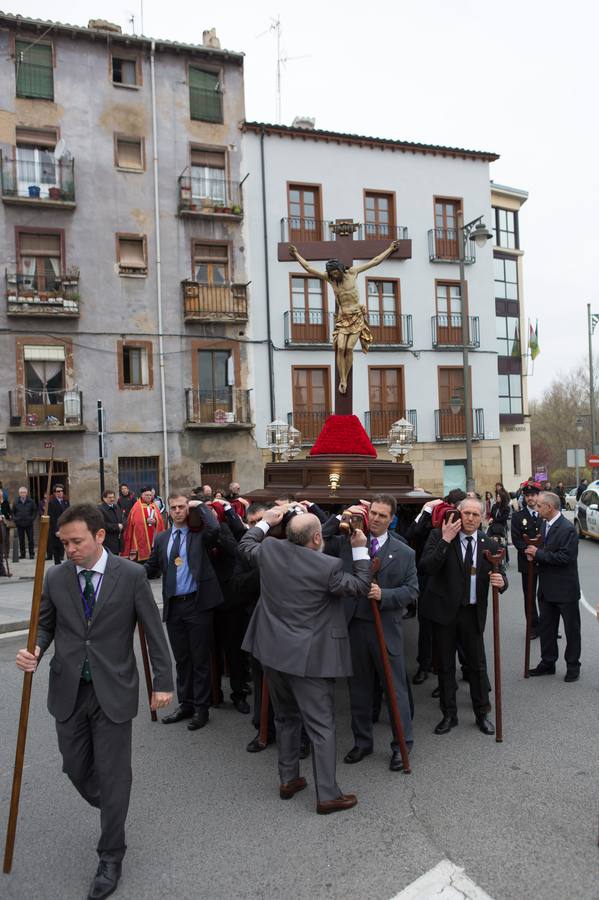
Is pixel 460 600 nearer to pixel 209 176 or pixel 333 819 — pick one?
pixel 333 819

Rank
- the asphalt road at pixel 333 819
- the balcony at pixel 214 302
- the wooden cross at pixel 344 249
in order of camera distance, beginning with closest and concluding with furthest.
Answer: the asphalt road at pixel 333 819 → the wooden cross at pixel 344 249 → the balcony at pixel 214 302

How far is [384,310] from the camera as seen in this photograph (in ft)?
86.5

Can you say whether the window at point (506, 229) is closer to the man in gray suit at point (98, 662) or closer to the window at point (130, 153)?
the window at point (130, 153)

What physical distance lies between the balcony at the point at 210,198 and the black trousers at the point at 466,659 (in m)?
20.4

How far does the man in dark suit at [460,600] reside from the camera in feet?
19.3

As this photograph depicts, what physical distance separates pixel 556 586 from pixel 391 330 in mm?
19960

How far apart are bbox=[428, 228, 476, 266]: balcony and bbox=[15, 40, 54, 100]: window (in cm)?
1366

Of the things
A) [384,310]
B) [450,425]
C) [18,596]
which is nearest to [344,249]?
[18,596]

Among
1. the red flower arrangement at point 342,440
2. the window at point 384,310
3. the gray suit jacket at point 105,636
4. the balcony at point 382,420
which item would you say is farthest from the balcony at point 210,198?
the gray suit jacket at point 105,636

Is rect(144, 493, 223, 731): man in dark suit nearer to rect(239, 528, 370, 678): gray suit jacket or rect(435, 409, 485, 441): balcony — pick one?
rect(239, 528, 370, 678): gray suit jacket

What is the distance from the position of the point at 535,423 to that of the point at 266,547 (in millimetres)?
58564

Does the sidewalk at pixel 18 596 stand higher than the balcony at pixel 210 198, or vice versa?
the balcony at pixel 210 198

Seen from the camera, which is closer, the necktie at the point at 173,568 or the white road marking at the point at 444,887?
the white road marking at the point at 444,887

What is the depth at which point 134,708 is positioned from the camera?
12.9 ft
